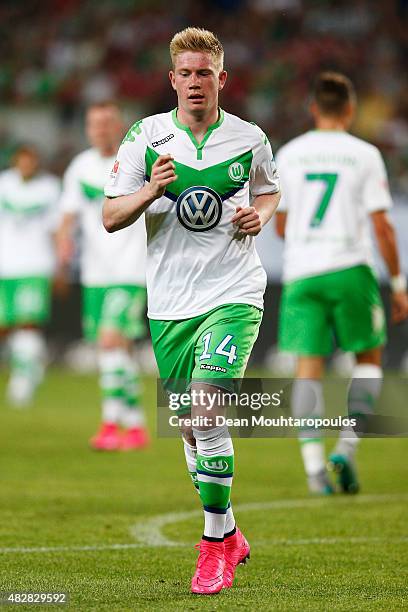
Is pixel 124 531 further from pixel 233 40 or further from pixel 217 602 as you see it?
pixel 233 40

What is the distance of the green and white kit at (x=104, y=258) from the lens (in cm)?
1054

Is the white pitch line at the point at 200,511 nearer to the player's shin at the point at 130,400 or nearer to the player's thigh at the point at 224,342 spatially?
the player's thigh at the point at 224,342

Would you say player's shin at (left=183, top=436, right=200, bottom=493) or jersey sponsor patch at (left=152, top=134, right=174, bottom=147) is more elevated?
jersey sponsor patch at (left=152, top=134, right=174, bottom=147)

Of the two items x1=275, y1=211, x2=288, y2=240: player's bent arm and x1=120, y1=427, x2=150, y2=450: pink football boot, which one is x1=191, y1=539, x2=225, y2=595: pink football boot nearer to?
x1=275, y1=211, x2=288, y2=240: player's bent arm

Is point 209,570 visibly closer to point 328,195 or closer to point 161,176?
point 161,176

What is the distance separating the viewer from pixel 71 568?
17.6 ft

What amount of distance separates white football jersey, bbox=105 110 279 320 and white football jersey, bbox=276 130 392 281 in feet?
9.18

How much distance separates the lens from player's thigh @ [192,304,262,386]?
503 centimetres

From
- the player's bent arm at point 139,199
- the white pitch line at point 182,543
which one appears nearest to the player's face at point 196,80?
the player's bent arm at point 139,199

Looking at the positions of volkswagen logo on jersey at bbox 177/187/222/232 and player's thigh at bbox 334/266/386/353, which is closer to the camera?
volkswagen logo on jersey at bbox 177/187/222/232

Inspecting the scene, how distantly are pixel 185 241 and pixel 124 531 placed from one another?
1920 millimetres

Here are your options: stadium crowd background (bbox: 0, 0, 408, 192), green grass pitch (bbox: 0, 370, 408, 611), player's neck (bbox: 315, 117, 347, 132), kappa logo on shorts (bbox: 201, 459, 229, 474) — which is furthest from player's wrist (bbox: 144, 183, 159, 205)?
stadium crowd background (bbox: 0, 0, 408, 192)

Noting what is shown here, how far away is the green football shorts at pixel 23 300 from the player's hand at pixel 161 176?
942 centimetres

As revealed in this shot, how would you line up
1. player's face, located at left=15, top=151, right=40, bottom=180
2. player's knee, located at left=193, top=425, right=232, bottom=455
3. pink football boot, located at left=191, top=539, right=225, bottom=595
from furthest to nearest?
player's face, located at left=15, top=151, right=40, bottom=180 → player's knee, located at left=193, top=425, right=232, bottom=455 → pink football boot, located at left=191, top=539, right=225, bottom=595
